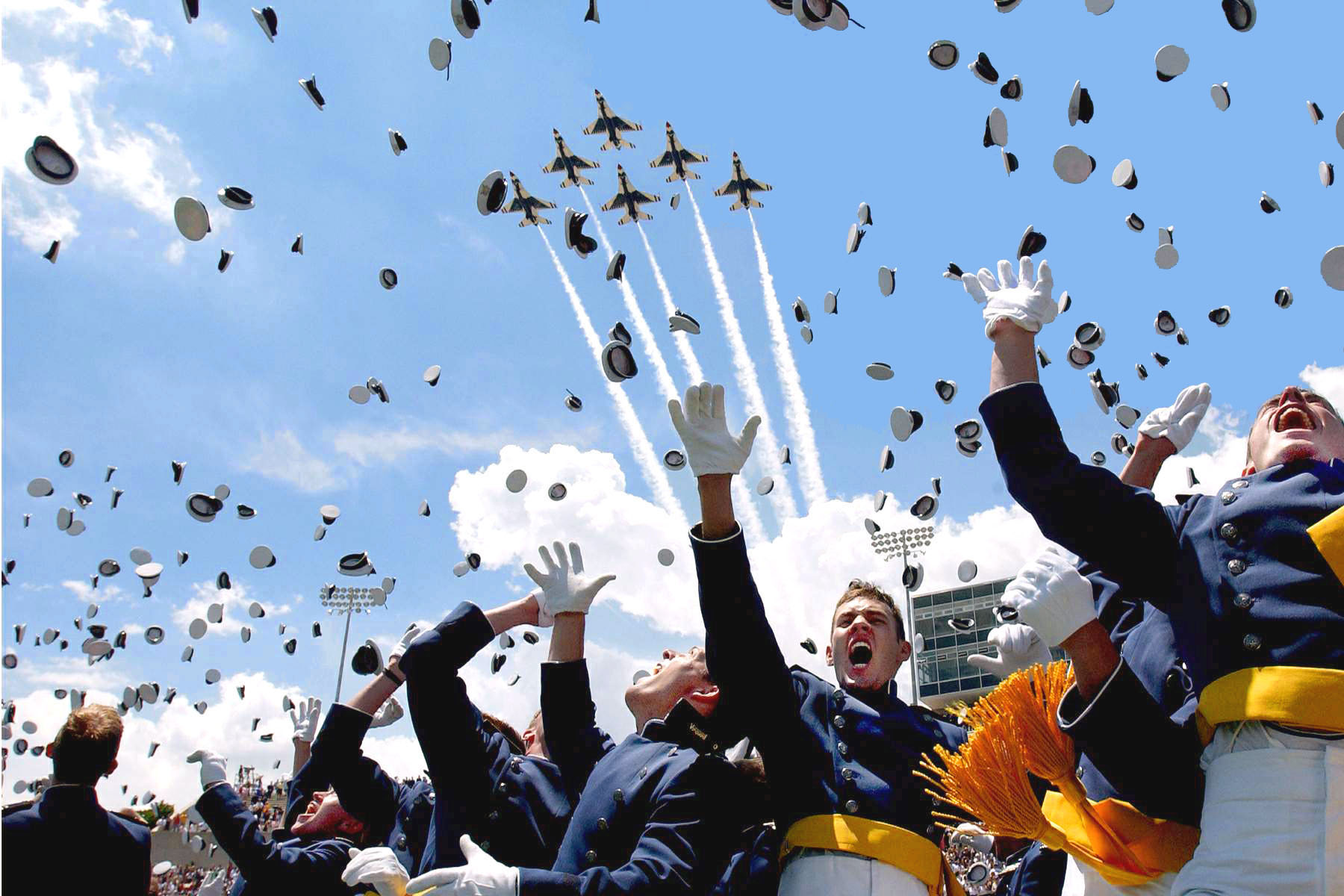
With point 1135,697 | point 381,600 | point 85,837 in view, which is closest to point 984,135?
point 1135,697

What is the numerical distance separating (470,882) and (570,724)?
7.07ft

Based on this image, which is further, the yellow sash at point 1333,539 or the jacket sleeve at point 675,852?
the jacket sleeve at point 675,852

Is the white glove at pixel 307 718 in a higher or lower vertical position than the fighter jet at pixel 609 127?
lower

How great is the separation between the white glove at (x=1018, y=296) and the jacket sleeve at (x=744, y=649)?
134cm

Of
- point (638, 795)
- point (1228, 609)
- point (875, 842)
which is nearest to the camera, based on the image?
point (1228, 609)

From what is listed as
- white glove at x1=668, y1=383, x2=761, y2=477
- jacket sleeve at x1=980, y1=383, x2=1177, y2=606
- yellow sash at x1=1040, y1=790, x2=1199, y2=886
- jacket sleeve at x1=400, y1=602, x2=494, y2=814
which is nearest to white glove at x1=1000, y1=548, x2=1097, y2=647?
jacket sleeve at x1=980, y1=383, x2=1177, y2=606

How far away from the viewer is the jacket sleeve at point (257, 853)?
5770 millimetres

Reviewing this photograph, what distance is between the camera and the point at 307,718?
852cm

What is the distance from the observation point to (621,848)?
14.0ft

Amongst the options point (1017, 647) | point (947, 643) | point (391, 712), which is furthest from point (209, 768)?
point (947, 643)

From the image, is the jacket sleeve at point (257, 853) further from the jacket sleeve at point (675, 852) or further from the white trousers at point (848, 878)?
the white trousers at point (848, 878)

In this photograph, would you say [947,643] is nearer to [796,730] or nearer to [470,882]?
[796,730]

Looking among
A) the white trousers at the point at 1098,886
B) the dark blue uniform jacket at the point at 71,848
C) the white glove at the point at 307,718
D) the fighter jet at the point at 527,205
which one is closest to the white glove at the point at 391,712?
the white glove at the point at 307,718

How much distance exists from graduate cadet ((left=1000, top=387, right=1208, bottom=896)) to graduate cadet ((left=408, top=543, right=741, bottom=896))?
1466 mm
